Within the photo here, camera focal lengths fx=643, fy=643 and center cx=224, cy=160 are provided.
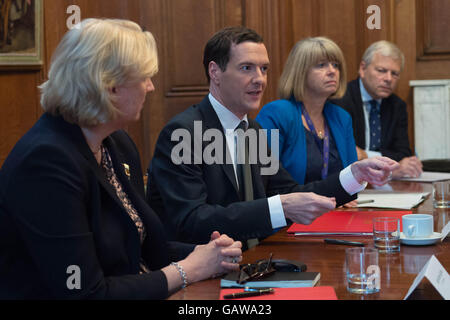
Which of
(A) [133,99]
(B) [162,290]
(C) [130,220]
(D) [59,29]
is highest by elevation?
(D) [59,29]

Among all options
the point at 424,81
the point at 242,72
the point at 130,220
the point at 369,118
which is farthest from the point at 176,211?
the point at 424,81

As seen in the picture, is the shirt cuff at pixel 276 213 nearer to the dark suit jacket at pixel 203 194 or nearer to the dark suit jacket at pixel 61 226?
the dark suit jacket at pixel 203 194

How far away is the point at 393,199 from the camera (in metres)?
2.97

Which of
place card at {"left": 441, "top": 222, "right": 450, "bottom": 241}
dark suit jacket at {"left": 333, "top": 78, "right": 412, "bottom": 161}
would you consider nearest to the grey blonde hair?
dark suit jacket at {"left": 333, "top": 78, "right": 412, "bottom": 161}

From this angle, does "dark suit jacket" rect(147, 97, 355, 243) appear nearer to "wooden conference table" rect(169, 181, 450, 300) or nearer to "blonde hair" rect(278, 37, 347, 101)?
"wooden conference table" rect(169, 181, 450, 300)

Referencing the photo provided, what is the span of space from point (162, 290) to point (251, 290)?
25cm

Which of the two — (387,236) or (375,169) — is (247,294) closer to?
(387,236)

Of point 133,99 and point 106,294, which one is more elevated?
point 133,99

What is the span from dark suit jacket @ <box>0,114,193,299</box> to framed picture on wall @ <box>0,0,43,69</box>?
1856 mm

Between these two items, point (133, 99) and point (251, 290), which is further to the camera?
point (133, 99)

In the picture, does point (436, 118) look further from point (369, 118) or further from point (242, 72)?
point (242, 72)
